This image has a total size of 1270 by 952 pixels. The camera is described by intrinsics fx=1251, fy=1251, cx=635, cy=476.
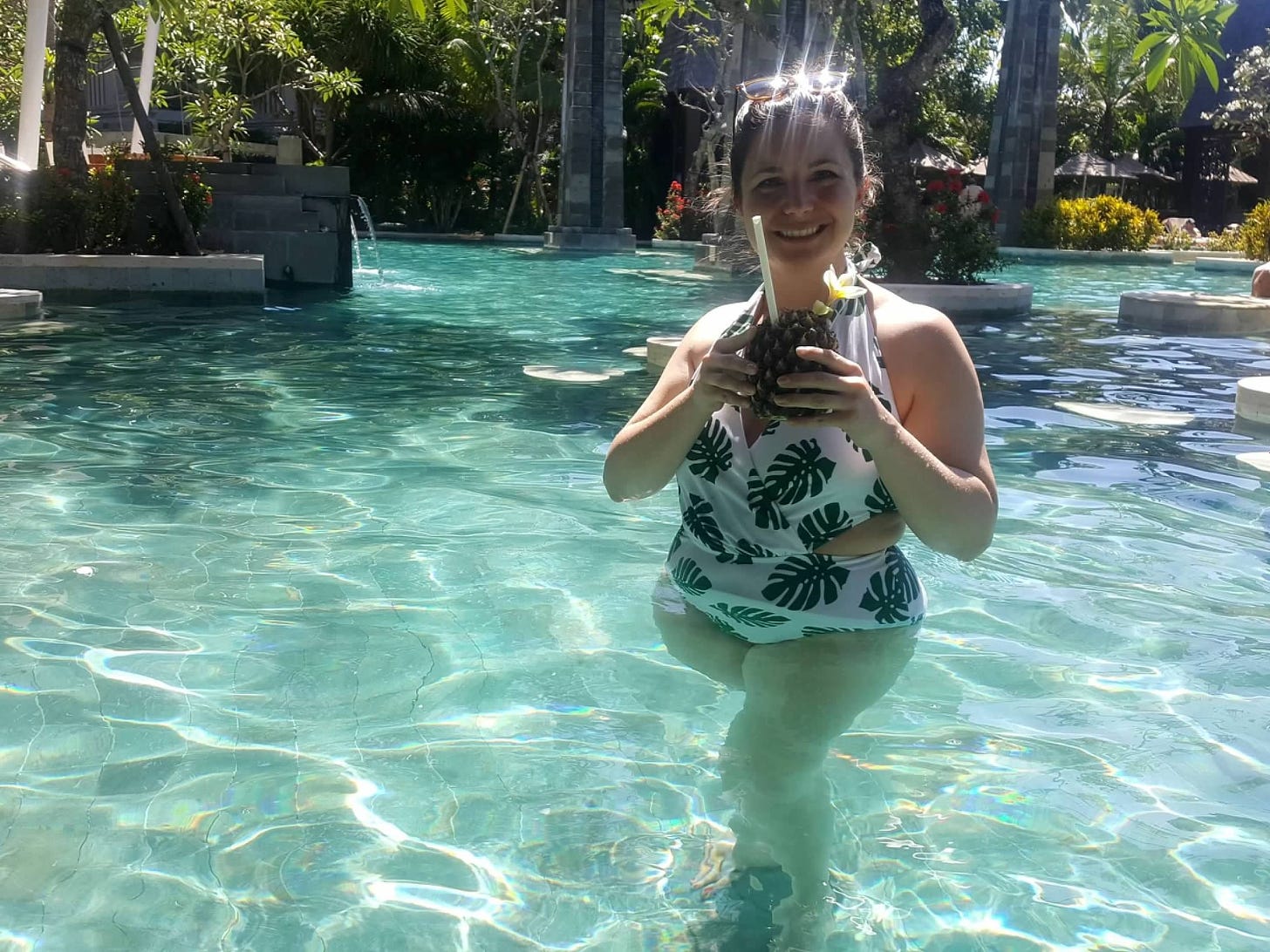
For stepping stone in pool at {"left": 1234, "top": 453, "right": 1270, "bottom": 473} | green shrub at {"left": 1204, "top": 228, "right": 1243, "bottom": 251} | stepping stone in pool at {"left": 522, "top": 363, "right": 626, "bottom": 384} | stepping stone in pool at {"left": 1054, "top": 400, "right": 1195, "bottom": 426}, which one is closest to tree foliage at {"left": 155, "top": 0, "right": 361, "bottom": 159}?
stepping stone in pool at {"left": 522, "top": 363, "right": 626, "bottom": 384}

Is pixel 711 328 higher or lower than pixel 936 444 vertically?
higher

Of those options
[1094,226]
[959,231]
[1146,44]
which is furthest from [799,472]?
[1094,226]

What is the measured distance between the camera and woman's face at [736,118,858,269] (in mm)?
2469

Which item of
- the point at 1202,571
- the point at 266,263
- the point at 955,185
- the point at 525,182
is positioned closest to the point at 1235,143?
the point at 525,182

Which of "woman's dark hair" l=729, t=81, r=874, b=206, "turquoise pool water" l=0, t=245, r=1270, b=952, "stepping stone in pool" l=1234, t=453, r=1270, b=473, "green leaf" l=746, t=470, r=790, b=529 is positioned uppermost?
"woman's dark hair" l=729, t=81, r=874, b=206

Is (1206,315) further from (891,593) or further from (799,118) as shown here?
(799,118)

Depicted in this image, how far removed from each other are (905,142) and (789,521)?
13677 millimetres

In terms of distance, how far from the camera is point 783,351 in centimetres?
212

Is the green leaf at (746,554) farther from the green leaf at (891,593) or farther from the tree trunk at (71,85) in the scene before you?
the tree trunk at (71,85)

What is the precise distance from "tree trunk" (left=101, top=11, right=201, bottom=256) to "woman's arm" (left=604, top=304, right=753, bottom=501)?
1445 centimetres

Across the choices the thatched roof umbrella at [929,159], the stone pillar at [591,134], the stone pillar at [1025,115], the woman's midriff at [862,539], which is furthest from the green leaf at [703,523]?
the thatched roof umbrella at [929,159]

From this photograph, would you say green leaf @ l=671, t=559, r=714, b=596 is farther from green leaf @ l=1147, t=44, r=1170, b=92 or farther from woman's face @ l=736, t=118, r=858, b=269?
green leaf @ l=1147, t=44, r=1170, b=92

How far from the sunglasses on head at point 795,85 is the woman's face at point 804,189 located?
0.07 meters

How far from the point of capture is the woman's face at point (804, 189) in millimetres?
2469
